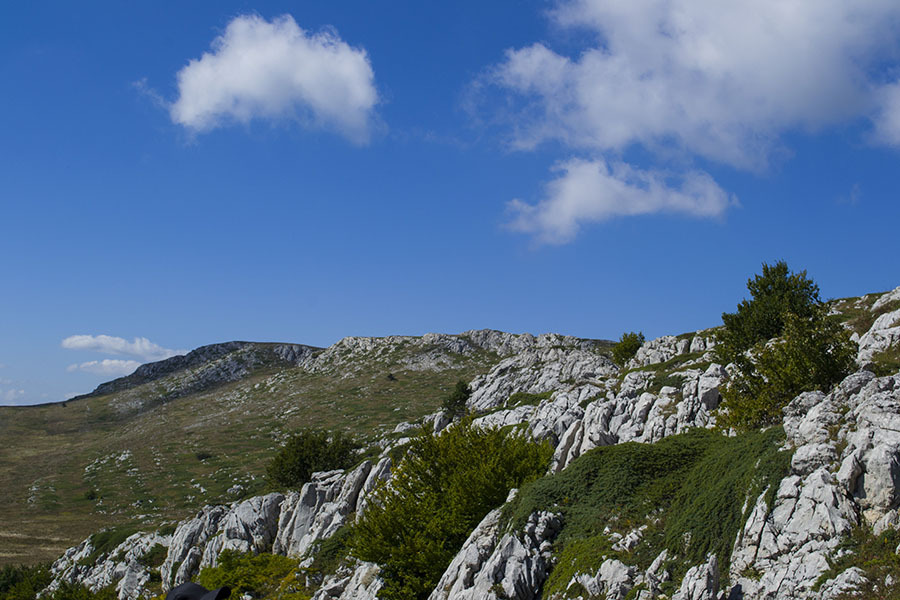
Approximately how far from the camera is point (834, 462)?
16.1 metres

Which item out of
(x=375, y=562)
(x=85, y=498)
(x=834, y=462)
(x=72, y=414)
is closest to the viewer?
(x=834, y=462)

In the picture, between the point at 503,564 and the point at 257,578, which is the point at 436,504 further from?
the point at 257,578

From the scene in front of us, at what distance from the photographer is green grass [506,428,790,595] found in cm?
1747

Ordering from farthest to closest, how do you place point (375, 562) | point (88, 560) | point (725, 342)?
point (88, 560), point (725, 342), point (375, 562)

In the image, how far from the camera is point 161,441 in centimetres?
12475

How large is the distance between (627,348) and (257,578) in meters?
70.1

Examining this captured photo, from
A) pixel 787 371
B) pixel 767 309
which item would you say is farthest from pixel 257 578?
pixel 767 309

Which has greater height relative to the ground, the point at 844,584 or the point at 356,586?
the point at 844,584

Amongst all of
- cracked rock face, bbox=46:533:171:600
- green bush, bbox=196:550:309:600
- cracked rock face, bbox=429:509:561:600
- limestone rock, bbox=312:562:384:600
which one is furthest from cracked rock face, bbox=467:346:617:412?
cracked rock face, bbox=429:509:561:600

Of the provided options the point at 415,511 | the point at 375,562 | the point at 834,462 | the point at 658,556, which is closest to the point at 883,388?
the point at 834,462

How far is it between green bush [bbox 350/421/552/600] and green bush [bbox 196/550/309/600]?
8.48 metres

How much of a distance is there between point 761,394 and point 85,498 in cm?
10072

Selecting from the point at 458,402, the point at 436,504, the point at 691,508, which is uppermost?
the point at 458,402

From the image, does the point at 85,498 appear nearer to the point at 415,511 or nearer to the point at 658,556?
the point at 415,511
